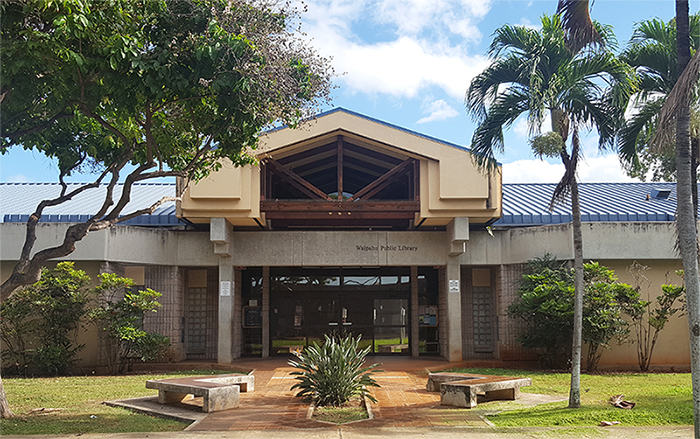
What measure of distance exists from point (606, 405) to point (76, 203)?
1866 cm

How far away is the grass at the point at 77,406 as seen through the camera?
8820 millimetres

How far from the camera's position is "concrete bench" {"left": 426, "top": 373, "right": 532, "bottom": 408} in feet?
34.7

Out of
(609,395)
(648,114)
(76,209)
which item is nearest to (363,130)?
→ (648,114)

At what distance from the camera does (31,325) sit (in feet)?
53.1

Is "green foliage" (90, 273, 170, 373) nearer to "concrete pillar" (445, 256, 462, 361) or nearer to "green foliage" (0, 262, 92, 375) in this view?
"green foliage" (0, 262, 92, 375)

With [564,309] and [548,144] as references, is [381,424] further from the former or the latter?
[564,309]

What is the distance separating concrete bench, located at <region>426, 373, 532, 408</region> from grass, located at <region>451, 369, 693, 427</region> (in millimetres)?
308

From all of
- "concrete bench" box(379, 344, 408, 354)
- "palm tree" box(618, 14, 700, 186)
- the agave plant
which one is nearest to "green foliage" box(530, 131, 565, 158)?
"palm tree" box(618, 14, 700, 186)

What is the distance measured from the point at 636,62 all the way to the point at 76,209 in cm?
1766

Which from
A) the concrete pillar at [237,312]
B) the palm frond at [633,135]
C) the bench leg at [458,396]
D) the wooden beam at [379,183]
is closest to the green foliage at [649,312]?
the palm frond at [633,135]

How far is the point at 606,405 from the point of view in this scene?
33.8 feet

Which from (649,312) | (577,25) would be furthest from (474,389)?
(649,312)

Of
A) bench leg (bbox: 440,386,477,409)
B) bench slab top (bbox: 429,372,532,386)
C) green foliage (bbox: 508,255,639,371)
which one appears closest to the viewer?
bench leg (bbox: 440,386,477,409)

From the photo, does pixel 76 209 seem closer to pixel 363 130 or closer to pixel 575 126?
pixel 363 130
